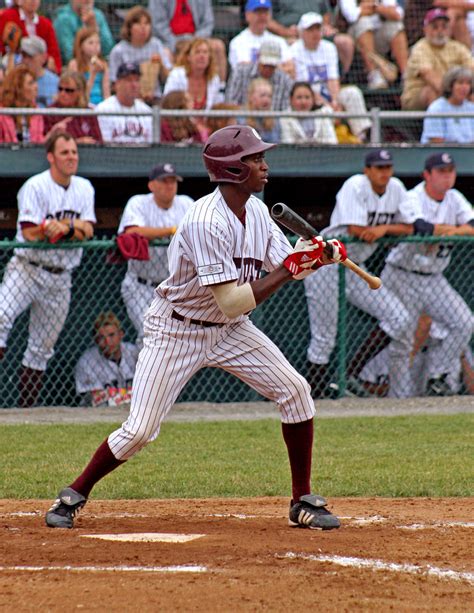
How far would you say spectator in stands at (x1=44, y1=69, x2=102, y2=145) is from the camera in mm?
10062

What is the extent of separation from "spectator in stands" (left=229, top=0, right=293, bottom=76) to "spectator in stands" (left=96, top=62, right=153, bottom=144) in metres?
1.09

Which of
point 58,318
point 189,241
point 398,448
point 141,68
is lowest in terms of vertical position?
point 398,448

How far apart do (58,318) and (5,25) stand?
3.12 m

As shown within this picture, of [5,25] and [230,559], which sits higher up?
[5,25]

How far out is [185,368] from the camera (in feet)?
16.5

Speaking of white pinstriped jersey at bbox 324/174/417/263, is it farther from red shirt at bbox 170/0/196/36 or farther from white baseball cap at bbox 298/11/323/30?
red shirt at bbox 170/0/196/36

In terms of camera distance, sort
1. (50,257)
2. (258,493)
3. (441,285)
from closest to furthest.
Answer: (258,493), (50,257), (441,285)

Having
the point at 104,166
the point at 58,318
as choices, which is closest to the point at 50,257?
the point at 58,318

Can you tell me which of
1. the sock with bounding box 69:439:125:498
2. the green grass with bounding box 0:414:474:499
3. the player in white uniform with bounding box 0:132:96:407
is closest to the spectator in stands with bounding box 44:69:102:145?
→ the player in white uniform with bounding box 0:132:96:407

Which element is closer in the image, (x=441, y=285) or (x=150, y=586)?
(x=150, y=586)

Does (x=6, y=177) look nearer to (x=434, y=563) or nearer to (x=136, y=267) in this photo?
(x=136, y=267)

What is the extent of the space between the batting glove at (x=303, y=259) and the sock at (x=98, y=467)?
118 centimetres

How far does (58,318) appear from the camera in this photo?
368 inches

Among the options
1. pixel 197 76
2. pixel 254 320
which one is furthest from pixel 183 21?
pixel 254 320
